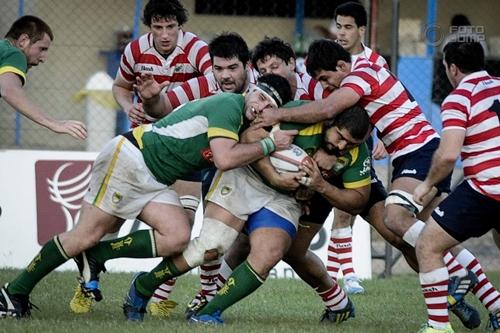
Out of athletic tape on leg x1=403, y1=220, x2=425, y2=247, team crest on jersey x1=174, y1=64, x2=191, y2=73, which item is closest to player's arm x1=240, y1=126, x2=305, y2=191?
athletic tape on leg x1=403, y1=220, x2=425, y2=247

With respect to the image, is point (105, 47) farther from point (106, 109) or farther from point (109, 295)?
point (109, 295)

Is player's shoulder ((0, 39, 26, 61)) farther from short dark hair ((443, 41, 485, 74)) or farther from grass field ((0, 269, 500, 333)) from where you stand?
short dark hair ((443, 41, 485, 74))

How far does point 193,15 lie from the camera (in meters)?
19.4

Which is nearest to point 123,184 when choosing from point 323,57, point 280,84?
point 280,84

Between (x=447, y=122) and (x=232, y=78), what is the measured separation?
1.76 meters

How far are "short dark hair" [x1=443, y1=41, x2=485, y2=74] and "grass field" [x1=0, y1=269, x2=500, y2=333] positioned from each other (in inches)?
67.5

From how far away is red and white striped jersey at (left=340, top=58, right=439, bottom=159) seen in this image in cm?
744

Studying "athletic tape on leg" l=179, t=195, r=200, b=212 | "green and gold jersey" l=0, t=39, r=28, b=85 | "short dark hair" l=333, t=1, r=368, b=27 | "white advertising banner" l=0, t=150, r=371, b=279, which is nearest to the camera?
"green and gold jersey" l=0, t=39, r=28, b=85

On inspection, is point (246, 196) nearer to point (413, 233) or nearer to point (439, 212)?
point (413, 233)

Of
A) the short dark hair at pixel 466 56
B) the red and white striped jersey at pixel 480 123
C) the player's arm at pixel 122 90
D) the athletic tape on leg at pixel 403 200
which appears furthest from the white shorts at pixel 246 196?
the player's arm at pixel 122 90

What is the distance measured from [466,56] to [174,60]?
266cm

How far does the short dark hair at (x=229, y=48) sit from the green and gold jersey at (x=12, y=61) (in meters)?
1.26

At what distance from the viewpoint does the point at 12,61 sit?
752 centimetres

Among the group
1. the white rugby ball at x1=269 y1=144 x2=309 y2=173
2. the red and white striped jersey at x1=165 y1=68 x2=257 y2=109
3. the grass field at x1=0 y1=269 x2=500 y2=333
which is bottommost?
the grass field at x1=0 y1=269 x2=500 y2=333
